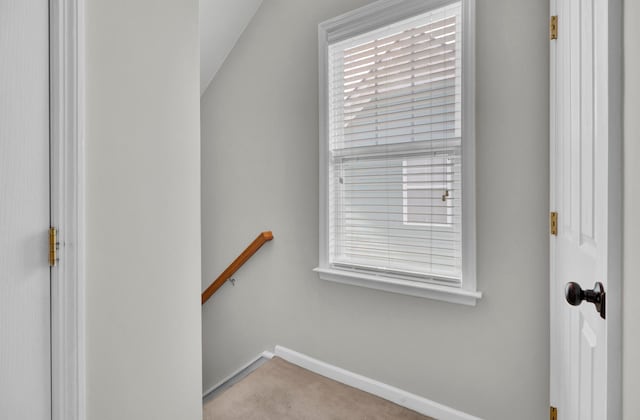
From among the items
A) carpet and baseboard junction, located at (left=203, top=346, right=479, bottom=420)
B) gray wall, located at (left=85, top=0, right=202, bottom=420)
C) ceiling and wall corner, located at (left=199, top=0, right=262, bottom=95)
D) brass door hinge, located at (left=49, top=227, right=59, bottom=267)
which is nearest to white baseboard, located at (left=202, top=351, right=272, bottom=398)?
carpet and baseboard junction, located at (left=203, top=346, right=479, bottom=420)

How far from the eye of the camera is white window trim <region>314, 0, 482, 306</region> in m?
1.55

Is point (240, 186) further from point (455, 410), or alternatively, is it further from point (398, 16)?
point (455, 410)

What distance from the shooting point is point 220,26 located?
92.5 inches

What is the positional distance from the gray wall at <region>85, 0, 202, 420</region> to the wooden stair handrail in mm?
1074

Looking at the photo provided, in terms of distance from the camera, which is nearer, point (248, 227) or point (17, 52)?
point (17, 52)

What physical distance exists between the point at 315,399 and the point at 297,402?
10cm

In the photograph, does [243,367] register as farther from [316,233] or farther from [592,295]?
[592,295]

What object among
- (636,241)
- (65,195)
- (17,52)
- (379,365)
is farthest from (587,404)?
(17,52)

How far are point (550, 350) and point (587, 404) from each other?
0.61 meters

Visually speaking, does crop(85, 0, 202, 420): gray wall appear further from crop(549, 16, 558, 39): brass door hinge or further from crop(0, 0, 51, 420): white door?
crop(549, 16, 558, 39): brass door hinge

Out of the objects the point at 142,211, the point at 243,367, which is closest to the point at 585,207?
the point at 142,211

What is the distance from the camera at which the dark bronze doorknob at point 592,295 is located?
0.62 metres

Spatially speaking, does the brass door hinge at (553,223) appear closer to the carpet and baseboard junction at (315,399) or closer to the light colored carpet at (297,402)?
the carpet and baseboard junction at (315,399)

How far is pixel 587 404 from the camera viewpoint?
32.4 inches
